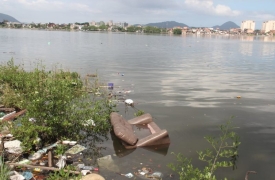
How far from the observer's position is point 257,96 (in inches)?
542

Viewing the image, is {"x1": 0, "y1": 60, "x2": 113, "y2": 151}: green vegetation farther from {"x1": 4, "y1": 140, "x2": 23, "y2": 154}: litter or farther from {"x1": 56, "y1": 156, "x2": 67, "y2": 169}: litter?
{"x1": 56, "y1": 156, "x2": 67, "y2": 169}: litter

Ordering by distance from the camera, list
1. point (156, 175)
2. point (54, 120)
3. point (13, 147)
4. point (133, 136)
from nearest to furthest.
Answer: point (156, 175) < point (13, 147) < point (54, 120) < point (133, 136)

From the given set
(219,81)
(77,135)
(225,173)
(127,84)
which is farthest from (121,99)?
(219,81)

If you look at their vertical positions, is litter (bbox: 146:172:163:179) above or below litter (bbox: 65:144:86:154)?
below

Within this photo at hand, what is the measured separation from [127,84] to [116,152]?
8882mm

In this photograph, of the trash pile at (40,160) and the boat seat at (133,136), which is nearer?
the trash pile at (40,160)

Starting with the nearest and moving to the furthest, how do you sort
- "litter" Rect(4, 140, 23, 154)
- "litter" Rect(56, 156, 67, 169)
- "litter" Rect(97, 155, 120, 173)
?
"litter" Rect(56, 156, 67, 169) < "litter" Rect(4, 140, 23, 154) < "litter" Rect(97, 155, 120, 173)

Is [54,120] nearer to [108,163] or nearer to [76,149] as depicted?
[76,149]

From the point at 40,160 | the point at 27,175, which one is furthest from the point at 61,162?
the point at 27,175

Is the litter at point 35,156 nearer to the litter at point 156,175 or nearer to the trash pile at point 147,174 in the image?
the trash pile at point 147,174

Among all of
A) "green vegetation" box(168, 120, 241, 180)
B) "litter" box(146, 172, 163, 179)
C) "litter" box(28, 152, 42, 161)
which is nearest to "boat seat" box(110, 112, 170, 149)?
"green vegetation" box(168, 120, 241, 180)

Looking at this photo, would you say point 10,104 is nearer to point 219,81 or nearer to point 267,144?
point 267,144

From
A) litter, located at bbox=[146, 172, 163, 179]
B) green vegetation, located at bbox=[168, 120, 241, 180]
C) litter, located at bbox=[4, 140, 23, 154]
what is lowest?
litter, located at bbox=[146, 172, 163, 179]

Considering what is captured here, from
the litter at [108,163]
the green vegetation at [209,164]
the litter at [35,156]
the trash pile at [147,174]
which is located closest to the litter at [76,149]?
the litter at [108,163]
